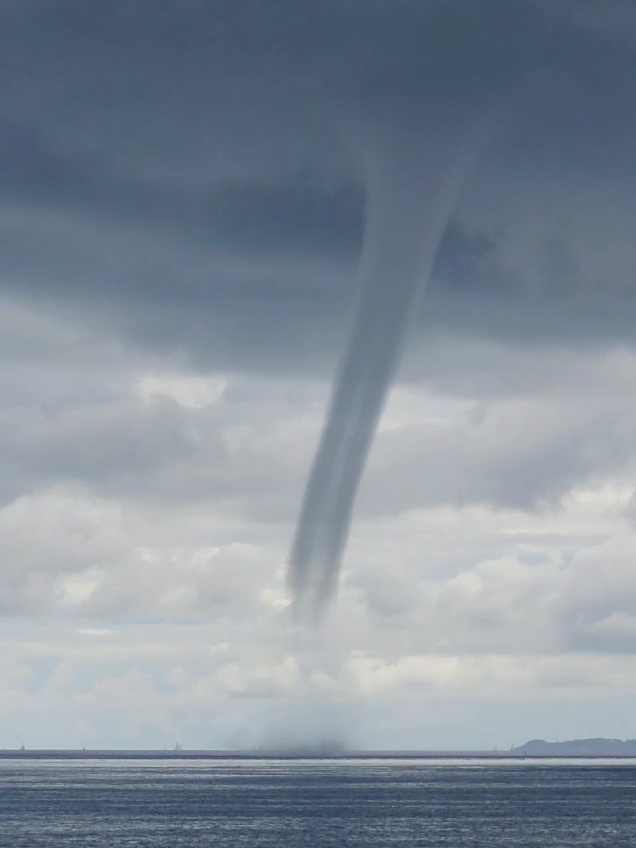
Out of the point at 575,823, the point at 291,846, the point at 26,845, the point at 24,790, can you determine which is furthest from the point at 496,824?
the point at 24,790

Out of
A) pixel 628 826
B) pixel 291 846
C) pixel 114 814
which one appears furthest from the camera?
pixel 114 814

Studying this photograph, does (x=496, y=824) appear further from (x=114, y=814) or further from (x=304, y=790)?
(x=304, y=790)

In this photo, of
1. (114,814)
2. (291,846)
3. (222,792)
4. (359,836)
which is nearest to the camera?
(291,846)

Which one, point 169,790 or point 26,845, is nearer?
point 26,845

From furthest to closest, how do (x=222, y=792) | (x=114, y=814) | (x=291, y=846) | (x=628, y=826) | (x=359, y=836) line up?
(x=222, y=792), (x=114, y=814), (x=628, y=826), (x=359, y=836), (x=291, y=846)

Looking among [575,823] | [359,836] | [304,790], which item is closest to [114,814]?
[359,836]

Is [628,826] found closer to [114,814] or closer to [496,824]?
[496,824]

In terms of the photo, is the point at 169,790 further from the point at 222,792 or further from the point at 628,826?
the point at 628,826

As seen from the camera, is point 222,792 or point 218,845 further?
point 222,792
